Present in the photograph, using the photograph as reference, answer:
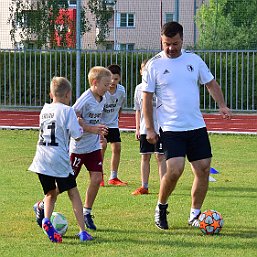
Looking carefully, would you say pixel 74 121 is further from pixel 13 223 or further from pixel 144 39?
pixel 144 39

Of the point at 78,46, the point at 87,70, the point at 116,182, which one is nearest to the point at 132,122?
the point at 87,70

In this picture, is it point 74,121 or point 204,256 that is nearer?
point 204,256

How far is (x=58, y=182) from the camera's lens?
28.1ft

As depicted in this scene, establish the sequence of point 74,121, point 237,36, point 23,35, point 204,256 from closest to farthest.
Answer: point 204,256
point 74,121
point 237,36
point 23,35

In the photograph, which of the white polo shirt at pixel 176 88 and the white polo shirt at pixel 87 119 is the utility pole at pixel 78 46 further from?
the white polo shirt at pixel 176 88

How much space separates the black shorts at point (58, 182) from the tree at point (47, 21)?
17678 millimetres

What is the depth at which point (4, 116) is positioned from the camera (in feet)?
87.5

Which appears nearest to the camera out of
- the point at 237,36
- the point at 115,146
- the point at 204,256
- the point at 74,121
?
the point at 204,256

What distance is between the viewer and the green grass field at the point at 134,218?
8.12 metres

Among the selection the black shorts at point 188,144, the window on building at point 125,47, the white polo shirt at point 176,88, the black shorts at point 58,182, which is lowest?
the black shorts at point 58,182

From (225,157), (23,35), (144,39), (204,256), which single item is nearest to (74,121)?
(204,256)

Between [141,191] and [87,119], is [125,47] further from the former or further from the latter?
[87,119]

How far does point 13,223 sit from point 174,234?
1799 mm

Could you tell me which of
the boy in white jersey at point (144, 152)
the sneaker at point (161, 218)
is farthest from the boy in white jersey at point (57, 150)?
the boy in white jersey at point (144, 152)
